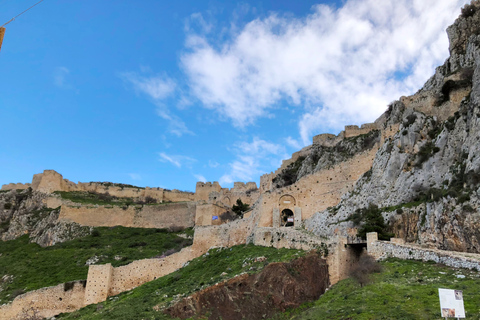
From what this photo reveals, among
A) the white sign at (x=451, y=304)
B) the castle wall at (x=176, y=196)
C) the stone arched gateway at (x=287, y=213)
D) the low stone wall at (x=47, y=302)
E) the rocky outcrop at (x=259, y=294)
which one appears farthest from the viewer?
the castle wall at (x=176, y=196)

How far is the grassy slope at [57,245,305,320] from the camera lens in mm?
24750

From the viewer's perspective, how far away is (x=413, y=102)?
41.0m

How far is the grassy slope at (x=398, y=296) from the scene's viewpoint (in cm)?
1538

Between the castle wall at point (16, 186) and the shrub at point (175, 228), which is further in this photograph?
the castle wall at point (16, 186)

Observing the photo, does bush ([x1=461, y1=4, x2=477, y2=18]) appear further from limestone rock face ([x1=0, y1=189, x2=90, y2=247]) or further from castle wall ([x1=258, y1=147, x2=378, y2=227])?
limestone rock face ([x1=0, y1=189, x2=90, y2=247])

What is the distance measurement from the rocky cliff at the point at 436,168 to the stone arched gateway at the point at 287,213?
4.52 ft

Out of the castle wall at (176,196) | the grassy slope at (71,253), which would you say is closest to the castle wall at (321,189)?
the grassy slope at (71,253)

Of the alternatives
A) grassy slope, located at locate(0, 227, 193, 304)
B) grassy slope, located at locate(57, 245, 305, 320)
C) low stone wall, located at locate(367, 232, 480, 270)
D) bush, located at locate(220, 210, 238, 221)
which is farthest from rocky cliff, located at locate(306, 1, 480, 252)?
grassy slope, located at locate(0, 227, 193, 304)

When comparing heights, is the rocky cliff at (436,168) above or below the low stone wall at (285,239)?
above

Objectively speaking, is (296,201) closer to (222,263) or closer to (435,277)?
(222,263)

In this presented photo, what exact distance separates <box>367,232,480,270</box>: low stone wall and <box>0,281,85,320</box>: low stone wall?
2323 centimetres

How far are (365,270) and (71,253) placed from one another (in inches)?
1345

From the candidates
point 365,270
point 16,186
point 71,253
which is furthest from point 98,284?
point 16,186

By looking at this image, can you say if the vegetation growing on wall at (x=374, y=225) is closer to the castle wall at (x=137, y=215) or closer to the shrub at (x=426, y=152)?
the shrub at (x=426, y=152)
